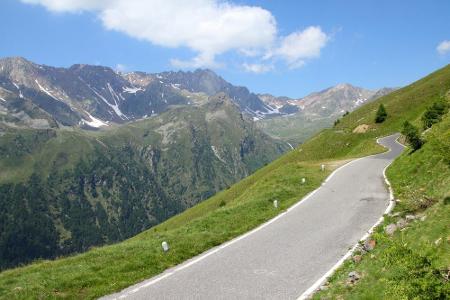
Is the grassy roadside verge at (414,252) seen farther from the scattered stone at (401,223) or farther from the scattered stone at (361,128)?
the scattered stone at (361,128)

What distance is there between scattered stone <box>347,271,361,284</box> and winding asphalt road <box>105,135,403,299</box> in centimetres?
131

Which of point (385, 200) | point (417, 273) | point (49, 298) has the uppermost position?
point (49, 298)

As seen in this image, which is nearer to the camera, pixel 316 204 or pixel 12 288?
pixel 12 288

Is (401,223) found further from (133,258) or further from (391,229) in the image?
(133,258)

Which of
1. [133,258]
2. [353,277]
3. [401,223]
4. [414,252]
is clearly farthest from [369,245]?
[133,258]

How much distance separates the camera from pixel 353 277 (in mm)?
12672

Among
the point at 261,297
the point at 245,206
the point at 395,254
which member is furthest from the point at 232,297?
the point at 245,206

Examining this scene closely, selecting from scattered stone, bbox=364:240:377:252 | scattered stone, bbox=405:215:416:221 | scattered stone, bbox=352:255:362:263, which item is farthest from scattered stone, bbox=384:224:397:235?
scattered stone, bbox=352:255:362:263

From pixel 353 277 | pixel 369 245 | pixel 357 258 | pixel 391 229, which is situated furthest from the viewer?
pixel 391 229

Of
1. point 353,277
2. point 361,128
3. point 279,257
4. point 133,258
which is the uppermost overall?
point 361,128

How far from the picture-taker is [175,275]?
50.2ft

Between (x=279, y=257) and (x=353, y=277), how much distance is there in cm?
406

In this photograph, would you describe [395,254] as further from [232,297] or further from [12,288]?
[12,288]

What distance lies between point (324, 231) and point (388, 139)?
2292 inches
